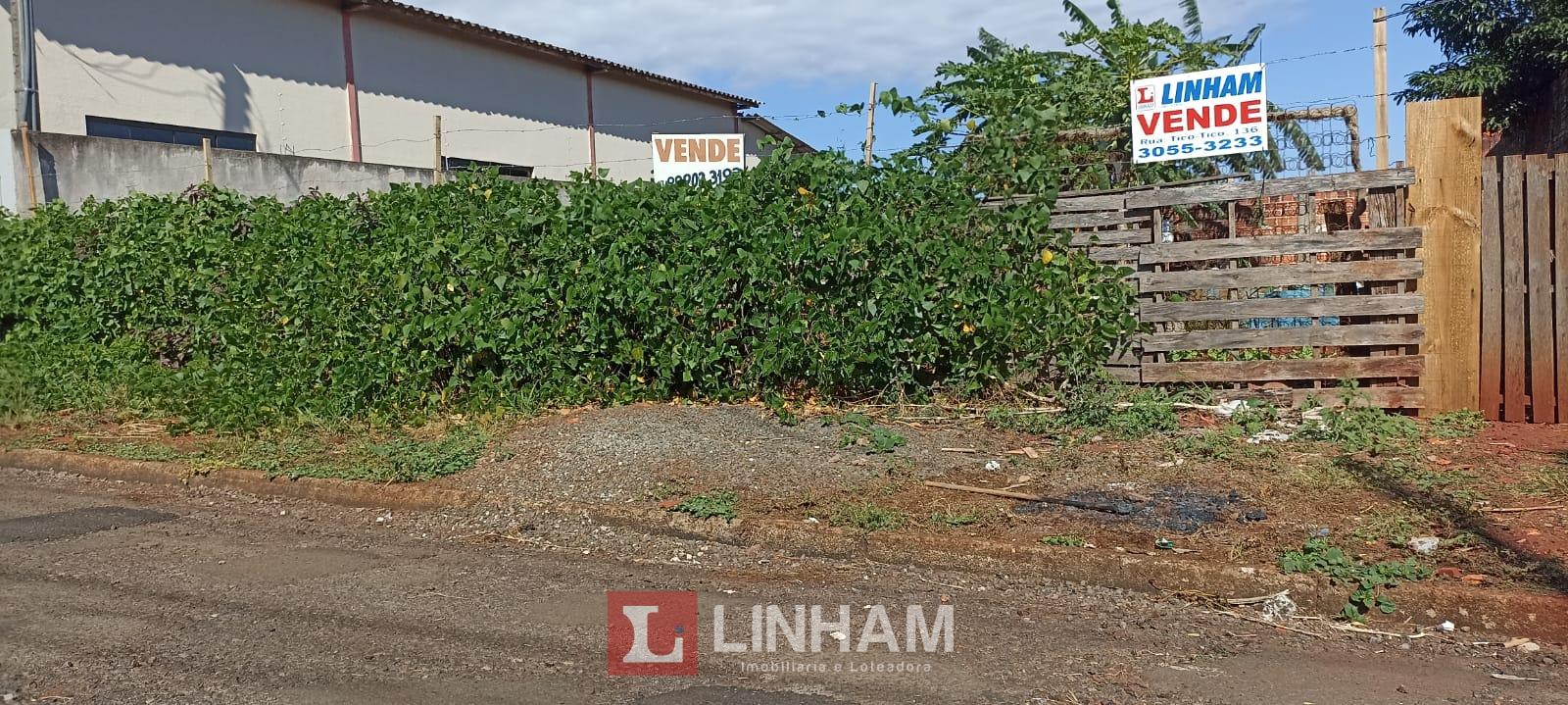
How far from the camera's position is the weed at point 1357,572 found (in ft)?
16.0

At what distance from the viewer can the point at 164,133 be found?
16234 millimetres

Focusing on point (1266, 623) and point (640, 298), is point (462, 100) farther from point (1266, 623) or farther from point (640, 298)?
point (1266, 623)

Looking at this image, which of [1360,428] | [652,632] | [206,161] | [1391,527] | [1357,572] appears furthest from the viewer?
[206,161]

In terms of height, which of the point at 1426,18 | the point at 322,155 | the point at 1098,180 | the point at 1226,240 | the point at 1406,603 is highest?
the point at 1426,18

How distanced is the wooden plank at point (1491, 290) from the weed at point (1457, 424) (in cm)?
19

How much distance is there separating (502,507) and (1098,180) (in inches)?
221

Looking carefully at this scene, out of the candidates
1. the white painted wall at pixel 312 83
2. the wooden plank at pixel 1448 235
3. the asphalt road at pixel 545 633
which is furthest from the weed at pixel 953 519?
the white painted wall at pixel 312 83

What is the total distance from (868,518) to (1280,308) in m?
4.10

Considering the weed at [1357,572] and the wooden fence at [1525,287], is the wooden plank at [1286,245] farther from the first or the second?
the weed at [1357,572]

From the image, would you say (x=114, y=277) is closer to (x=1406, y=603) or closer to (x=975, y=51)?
(x=975, y=51)

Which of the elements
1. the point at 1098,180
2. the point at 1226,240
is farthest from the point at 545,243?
the point at 1226,240

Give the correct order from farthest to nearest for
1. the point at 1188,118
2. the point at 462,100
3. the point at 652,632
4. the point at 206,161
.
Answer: the point at 462,100
the point at 206,161
the point at 1188,118
the point at 652,632

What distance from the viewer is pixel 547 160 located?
75.6ft

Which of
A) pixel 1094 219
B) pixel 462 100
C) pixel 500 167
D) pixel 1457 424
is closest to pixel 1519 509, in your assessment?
pixel 1457 424
